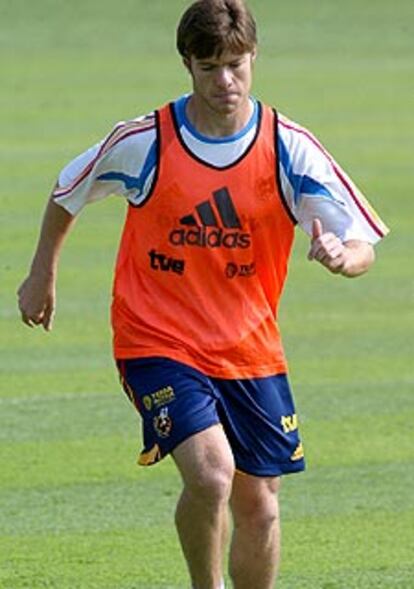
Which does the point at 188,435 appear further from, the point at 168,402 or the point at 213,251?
the point at 213,251

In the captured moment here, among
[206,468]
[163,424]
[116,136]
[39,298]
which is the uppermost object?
[116,136]

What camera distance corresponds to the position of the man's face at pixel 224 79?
7.66 meters

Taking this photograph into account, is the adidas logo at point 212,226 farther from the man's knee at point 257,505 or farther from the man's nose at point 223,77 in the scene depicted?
the man's knee at point 257,505

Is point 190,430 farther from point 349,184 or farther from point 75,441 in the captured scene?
point 75,441

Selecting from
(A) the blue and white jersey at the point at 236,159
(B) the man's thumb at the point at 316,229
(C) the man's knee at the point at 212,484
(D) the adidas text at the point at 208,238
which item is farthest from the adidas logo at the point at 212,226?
(C) the man's knee at the point at 212,484

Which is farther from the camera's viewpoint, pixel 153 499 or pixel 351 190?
pixel 153 499

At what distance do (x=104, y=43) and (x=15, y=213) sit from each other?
15.8m

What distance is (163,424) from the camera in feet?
25.3

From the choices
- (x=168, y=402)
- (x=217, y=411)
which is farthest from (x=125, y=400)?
(x=168, y=402)

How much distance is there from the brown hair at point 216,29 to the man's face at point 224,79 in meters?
0.03

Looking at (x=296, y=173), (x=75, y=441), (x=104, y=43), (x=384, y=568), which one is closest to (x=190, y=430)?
(x=296, y=173)

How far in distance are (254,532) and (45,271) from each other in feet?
3.83

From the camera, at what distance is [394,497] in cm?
1084

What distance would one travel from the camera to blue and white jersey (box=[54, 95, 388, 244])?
7.78 meters
